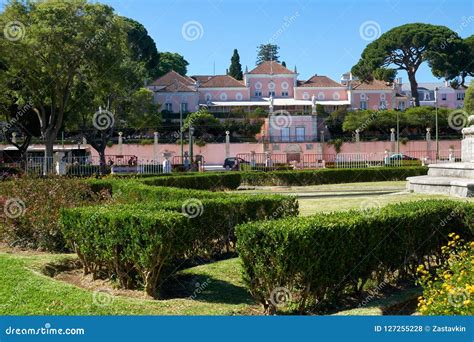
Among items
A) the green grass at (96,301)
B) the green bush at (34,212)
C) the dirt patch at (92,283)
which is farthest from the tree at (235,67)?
the green grass at (96,301)

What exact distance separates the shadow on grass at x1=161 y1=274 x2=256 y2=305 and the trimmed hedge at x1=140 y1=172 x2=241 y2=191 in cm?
911

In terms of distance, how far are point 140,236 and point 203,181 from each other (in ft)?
45.5

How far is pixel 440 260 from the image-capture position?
842 cm

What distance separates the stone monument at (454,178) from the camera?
14852 mm

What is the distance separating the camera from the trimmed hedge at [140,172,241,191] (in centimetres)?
1845

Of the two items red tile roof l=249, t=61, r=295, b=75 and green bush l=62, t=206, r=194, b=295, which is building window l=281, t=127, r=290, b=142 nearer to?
red tile roof l=249, t=61, r=295, b=75

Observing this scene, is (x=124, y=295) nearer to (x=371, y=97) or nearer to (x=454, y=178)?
(x=454, y=178)

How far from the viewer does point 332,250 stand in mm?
6801

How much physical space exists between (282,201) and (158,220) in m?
4.31

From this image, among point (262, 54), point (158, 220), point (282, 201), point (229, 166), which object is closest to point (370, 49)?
point (262, 54)

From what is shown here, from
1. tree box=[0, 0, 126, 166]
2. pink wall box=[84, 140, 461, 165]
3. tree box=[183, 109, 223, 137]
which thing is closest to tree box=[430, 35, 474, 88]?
pink wall box=[84, 140, 461, 165]

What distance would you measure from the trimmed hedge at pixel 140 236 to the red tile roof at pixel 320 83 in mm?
61423

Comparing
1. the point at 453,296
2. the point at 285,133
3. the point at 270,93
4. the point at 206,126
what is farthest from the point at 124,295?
the point at 270,93

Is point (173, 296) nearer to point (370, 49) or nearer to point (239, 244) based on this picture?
point (239, 244)
